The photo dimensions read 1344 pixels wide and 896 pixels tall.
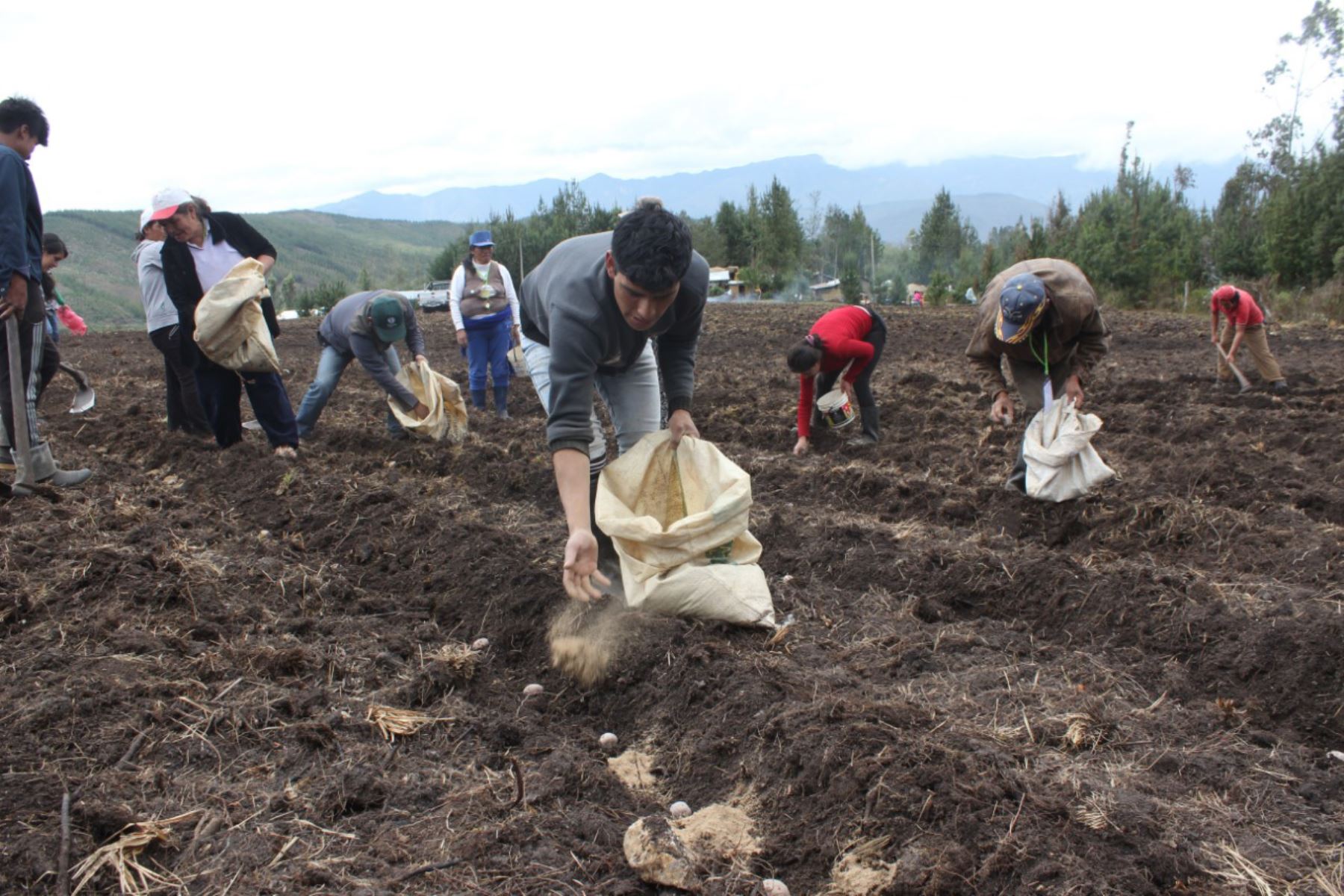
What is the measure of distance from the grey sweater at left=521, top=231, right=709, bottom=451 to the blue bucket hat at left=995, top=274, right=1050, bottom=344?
5.77ft

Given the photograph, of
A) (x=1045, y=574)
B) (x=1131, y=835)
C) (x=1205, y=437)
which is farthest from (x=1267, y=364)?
(x=1131, y=835)

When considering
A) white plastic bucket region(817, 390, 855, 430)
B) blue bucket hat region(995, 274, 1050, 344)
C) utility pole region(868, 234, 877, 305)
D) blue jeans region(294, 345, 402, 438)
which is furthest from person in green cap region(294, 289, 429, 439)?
utility pole region(868, 234, 877, 305)

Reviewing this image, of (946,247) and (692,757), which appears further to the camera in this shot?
(946,247)

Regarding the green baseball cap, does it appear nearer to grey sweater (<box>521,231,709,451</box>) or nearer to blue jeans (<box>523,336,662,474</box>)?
blue jeans (<box>523,336,662,474</box>)

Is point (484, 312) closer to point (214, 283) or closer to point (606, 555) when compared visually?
point (214, 283)

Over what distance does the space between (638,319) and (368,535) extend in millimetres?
2395

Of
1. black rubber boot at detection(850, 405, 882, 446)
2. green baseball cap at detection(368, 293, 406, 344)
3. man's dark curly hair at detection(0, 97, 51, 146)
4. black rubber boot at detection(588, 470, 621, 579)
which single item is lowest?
black rubber boot at detection(850, 405, 882, 446)

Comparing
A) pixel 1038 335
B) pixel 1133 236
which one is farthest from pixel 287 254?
pixel 1038 335

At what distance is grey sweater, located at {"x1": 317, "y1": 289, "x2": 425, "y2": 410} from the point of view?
6.51 m

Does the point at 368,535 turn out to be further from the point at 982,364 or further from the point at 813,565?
the point at 982,364

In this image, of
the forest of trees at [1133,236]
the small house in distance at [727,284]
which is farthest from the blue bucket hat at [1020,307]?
the small house in distance at [727,284]

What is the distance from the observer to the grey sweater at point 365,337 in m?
6.51

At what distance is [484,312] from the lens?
7488mm

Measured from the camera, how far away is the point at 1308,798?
242 cm
